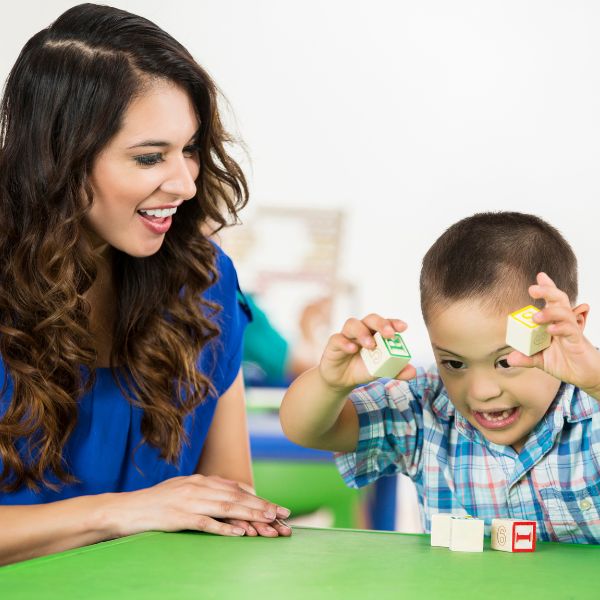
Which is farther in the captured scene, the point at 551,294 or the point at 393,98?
the point at 393,98

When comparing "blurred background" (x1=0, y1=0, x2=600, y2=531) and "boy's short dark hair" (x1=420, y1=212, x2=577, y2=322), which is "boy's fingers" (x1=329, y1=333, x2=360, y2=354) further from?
"blurred background" (x1=0, y1=0, x2=600, y2=531)

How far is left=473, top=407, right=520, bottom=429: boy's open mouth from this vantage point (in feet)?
4.26

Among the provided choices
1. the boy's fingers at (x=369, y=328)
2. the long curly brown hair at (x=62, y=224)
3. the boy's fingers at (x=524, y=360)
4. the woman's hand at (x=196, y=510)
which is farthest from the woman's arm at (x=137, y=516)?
the boy's fingers at (x=524, y=360)

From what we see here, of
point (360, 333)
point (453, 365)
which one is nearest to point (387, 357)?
point (360, 333)

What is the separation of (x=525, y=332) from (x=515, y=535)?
9.0 inches

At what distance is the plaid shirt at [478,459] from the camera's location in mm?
1344

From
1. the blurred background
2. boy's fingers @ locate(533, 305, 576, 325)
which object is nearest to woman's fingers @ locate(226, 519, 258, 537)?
boy's fingers @ locate(533, 305, 576, 325)

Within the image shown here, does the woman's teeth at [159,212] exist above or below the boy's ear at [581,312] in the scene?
above

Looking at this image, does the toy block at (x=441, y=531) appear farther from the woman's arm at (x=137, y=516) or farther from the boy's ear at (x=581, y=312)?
the boy's ear at (x=581, y=312)

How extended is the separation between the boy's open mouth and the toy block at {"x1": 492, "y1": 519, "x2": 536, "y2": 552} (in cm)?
21

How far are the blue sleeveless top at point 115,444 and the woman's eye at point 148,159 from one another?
319mm

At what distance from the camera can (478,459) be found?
1411 mm

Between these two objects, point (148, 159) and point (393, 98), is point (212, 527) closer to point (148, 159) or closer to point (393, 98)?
point (148, 159)

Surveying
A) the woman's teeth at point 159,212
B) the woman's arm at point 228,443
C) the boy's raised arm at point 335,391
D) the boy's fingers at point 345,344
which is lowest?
the woman's arm at point 228,443
